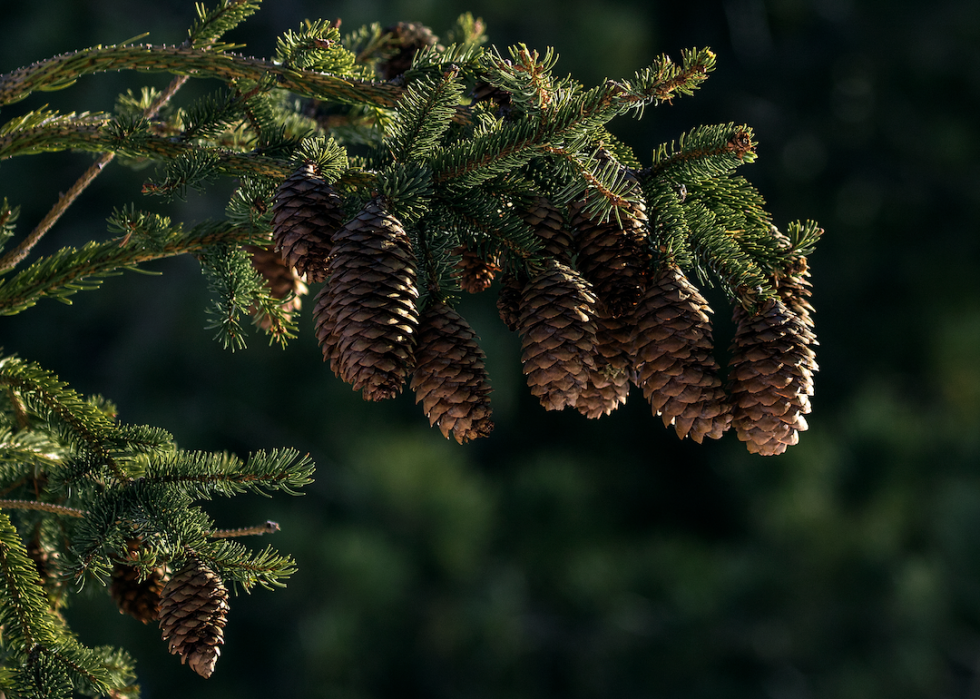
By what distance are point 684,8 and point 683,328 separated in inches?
159

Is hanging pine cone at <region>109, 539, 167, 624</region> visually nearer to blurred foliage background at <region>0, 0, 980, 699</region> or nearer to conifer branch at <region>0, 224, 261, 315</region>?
conifer branch at <region>0, 224, 261, 315</region>

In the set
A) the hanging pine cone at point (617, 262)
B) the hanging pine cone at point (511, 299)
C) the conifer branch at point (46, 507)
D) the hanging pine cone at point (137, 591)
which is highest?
the hanging pine cone at point (617, 262)

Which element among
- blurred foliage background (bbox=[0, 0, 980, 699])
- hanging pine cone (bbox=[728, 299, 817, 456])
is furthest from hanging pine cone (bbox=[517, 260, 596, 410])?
blurred foliage background (bbox=[0, 0, 980, 699])

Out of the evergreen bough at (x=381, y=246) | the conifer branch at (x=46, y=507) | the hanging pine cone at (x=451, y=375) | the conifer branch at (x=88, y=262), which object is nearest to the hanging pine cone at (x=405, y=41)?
the evergreen bough at (x=381, y=246)

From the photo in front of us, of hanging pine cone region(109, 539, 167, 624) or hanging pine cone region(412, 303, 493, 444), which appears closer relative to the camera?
hanging pine cone region(412, 303, 493, 444)

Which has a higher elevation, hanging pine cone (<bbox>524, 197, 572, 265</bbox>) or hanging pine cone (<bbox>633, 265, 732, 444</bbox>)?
hanging pine cone (<bbox>524, 197, 572, 265</bbox>)

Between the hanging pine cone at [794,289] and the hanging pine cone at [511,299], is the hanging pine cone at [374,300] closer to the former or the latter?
the hanging pine cone at [511,299]

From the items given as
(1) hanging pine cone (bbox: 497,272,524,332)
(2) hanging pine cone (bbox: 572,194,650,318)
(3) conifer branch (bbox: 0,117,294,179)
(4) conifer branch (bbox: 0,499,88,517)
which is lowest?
(4) conifer branch (bbox: 0,499,88,517)

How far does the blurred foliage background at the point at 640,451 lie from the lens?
8.73 ft

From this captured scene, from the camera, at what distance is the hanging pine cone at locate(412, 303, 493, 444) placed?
1.72 feet

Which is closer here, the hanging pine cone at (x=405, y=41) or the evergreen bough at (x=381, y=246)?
the evergreen bough at (x=381, y=246)

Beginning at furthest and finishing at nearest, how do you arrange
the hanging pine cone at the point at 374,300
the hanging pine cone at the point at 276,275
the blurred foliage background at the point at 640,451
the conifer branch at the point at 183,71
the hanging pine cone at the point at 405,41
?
the blurred foliage background at the point at 640,451 < the hanging pine cone at the point at 405,41 < the hanging pine cone at the point at 276,275 < the conifer branch at the point at 183,71 < the hanging pine cone at the point at 374,300

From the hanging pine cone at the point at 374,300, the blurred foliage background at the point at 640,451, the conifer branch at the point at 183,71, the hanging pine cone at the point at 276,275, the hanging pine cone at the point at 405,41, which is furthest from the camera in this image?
the blurred foliage background at the point at 640,451

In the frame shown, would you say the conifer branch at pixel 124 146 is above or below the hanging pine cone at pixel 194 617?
above
